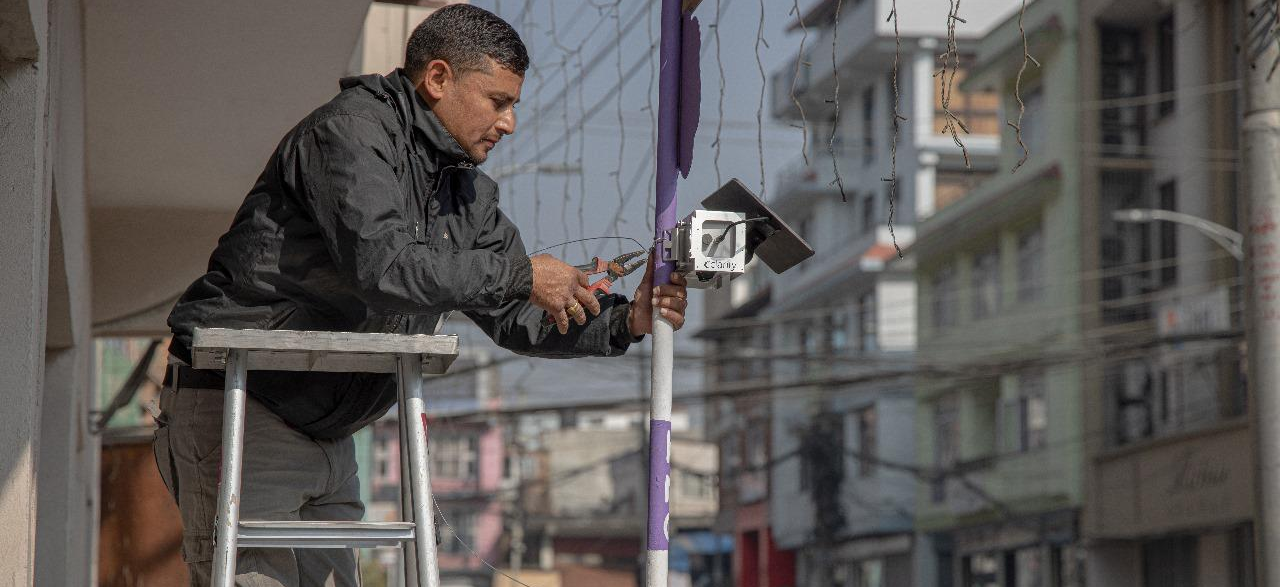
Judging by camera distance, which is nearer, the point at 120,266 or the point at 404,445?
the point at 404,445

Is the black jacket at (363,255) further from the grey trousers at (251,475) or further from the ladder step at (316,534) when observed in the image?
the ladder step at (316,534)

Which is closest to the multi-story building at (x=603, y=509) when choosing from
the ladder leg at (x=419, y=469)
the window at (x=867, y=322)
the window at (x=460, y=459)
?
the window at (x=460, y=459)

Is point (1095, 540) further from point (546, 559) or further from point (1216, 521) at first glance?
point (546, 559)

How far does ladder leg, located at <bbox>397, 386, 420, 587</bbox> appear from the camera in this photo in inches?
113

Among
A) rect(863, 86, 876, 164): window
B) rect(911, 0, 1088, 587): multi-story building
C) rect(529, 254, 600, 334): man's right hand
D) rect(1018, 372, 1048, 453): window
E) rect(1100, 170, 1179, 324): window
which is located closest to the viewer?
rect(529, 254, 600, 334): man's right hand

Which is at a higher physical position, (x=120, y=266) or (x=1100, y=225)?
(x=1100, y=225)

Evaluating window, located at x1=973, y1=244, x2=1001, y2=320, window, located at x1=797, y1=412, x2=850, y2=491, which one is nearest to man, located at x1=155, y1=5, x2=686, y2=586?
window, located at x1=973, y1=244, x2=1001, y2=320

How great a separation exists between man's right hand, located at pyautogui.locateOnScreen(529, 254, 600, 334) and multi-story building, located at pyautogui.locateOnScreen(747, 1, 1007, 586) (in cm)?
3229

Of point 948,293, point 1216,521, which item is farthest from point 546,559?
point 1216,521

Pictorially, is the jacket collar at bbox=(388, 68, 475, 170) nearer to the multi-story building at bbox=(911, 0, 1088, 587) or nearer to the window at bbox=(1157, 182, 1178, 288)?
the multi-story building at bbox=(911, 0, 1088, 587)

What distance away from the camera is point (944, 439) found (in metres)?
36.1

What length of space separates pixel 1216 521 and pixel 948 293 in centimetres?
1326

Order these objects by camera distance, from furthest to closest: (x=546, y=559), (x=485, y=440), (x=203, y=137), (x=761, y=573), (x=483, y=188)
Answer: (x=485, y=440)
(x=546, y=559)
(x=761, y=573)
(x=203, y=137)
(x=483, y=188)

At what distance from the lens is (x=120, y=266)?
9.05 metres
